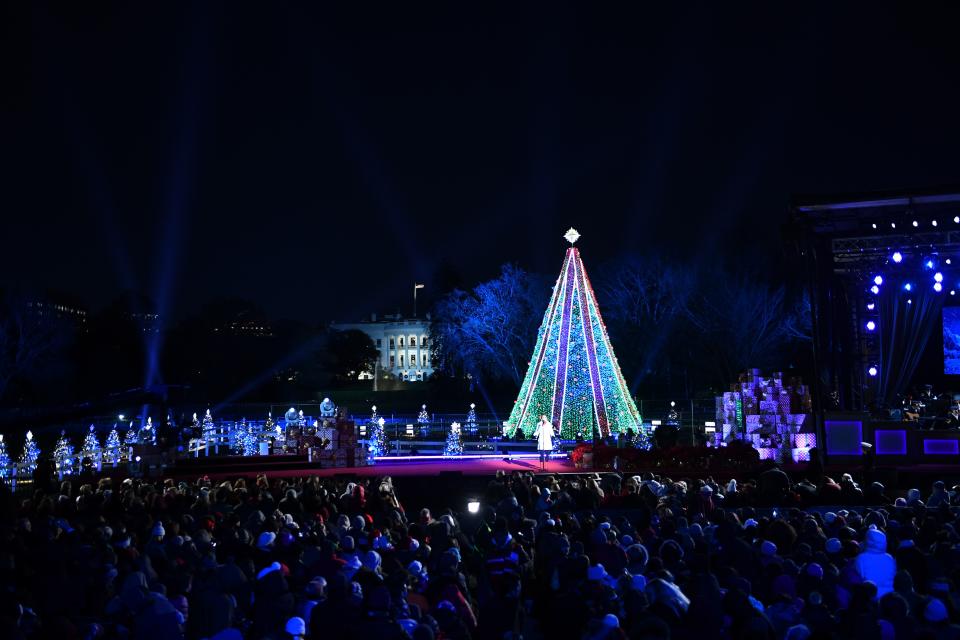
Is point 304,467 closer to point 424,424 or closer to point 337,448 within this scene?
point 337,448

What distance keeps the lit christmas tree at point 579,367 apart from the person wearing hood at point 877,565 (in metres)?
21.3

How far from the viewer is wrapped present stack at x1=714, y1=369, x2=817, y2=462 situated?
84.6 ft

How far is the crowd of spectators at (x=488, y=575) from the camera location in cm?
682

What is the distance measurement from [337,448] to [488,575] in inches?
754

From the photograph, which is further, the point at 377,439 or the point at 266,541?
the point at 377,439

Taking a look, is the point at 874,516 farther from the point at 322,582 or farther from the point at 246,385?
the point at 246,385

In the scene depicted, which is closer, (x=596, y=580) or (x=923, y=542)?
(x=596, y=580)

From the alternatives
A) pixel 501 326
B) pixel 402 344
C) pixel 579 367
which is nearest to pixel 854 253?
pixel 579 367

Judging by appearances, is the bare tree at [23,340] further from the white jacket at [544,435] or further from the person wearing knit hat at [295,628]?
the person wearing knit hat at [295,628]

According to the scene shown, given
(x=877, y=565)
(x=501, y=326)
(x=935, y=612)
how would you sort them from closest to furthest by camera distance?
(x=935, y=612)
(x=877, y=565)
(x=501, y=326)

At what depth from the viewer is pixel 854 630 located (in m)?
6.70

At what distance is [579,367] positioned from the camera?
3038cm

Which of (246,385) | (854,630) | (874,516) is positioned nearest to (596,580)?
(854,630)

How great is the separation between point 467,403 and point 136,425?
70.9 feet
